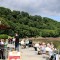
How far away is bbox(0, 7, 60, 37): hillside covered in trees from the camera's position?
150 m

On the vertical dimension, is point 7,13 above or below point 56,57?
above

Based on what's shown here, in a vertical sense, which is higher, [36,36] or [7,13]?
[7,13]

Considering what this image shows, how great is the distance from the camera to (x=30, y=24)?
164 metres

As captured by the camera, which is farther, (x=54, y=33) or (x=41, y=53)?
(x=54, y=33)

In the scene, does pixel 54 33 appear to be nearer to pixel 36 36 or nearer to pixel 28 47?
pixel 36 36

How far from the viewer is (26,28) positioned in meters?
153

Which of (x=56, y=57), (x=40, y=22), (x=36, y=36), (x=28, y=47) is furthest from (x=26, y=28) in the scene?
(x=56, y=57)

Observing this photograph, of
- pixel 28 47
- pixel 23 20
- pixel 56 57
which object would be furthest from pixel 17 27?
pixel 56 57

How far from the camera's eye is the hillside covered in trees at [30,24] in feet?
490

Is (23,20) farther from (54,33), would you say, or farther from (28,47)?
(28,47)

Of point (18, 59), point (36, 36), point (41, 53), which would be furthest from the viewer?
point (36, 36)

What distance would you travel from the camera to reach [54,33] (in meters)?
168

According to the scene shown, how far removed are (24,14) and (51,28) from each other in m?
17.3

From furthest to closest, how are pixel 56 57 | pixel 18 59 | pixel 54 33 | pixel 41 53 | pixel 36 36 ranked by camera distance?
1. pixel 54 33
2. pixel 36 36
3. pixel 41 53
4. pixel 56 57
5. pixel 18 59
